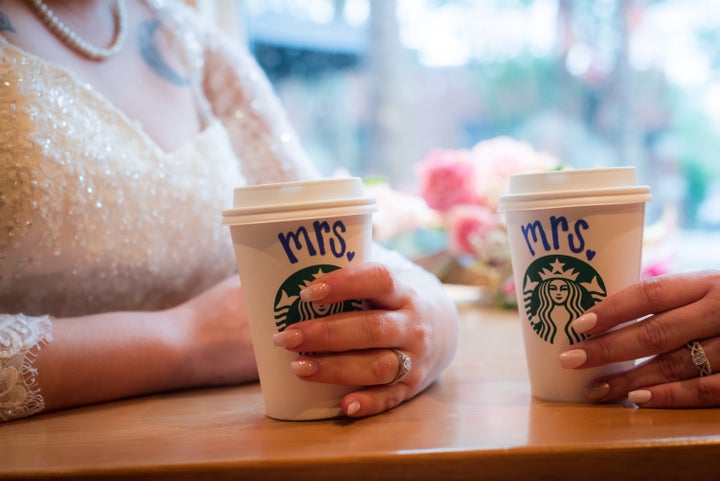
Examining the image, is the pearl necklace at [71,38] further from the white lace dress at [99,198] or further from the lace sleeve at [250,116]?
the lace sleeve at [250,116]

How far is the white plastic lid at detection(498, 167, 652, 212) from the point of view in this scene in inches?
25.2

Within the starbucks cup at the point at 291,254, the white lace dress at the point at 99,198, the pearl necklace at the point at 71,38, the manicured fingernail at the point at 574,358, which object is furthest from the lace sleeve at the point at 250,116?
the manicured fingernail at the point at 574,358

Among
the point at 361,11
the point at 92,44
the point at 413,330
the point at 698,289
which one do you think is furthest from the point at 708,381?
the point at 361,11

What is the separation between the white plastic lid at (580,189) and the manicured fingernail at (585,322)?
10 cm

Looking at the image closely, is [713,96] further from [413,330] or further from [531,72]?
[413,330]

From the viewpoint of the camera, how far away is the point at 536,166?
169 centimetres

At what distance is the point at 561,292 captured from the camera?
67 cm

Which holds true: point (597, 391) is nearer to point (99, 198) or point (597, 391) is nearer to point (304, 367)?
point (304, 367)

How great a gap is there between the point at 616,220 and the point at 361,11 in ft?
5.36

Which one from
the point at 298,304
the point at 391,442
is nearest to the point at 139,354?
the point at 298,304

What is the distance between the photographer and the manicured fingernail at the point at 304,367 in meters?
0.63

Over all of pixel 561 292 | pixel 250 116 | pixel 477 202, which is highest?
pixel 250 116

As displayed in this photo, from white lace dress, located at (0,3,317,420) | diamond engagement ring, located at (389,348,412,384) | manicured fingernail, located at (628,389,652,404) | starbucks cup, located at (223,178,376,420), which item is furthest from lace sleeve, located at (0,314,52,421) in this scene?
manicured fingernail, located at (628,389,652,404)

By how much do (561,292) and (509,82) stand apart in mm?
1546
